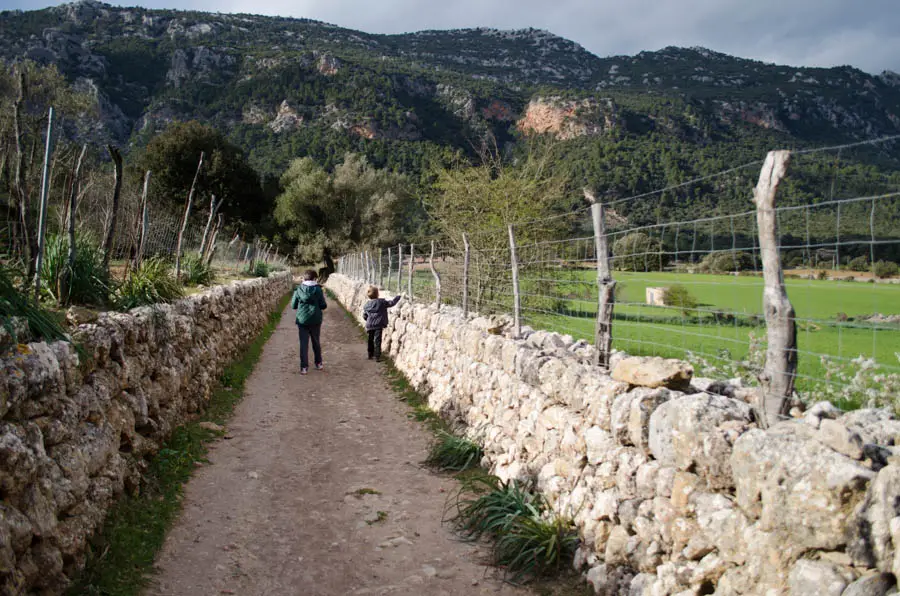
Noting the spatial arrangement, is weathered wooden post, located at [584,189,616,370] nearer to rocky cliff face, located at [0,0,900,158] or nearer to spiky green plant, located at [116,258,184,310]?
spiky green plant, located at [116,258,184,310]

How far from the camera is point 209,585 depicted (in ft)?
11.8

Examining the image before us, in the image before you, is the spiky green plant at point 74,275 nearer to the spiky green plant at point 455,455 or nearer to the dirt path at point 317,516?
the dirt path at point 317,516

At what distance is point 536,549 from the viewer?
12.3ft

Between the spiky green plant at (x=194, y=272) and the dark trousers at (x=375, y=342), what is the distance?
334 centimetres

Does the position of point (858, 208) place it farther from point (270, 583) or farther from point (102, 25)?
point (102, 25)

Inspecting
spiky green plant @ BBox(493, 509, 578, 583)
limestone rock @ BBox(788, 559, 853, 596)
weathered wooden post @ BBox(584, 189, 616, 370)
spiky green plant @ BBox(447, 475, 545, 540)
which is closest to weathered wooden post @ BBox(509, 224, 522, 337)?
weathered wooden post @ BBox(584, 189, 616, 370)

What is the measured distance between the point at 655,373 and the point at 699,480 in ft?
2.85

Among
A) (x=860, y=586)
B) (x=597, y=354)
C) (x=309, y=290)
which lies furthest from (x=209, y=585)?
(x=309, y=290)

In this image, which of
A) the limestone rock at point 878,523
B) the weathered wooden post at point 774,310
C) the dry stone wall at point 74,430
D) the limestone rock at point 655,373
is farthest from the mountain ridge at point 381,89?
the limestone rock at point 878,523

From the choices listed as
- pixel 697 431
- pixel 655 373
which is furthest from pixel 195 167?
pixel 697 431

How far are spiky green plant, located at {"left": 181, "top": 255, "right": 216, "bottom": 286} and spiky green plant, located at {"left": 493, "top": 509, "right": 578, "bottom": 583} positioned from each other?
28.5 ft

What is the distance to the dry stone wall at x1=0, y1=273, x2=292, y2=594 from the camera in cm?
285

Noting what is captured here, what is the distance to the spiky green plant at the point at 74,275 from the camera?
17.8 ft

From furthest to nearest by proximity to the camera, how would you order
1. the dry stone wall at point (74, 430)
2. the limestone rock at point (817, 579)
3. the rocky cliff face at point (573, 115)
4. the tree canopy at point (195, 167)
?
the rocky cliff face at point (573, 115), the tree canopy at point (195, 167), the dry stone wall at point (74, 430), the limestone rock at point (817, 579)
